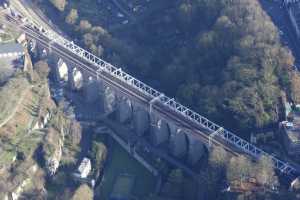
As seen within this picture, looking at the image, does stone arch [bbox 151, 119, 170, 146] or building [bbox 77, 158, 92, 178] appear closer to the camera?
building [bbox 77, 158, 92, 178]

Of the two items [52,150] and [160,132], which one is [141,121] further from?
[52,150]

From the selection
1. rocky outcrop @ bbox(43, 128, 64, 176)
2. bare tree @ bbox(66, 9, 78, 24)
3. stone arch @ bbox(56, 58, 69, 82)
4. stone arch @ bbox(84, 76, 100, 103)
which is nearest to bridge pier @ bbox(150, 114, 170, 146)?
rocky outcrop @ bbox(43, 128, 64, 176)

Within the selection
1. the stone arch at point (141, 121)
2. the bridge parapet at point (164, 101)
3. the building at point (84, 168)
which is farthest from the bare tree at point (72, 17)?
the building at point (84, 168)

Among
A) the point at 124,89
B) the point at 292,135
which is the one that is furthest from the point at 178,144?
the point at 292,135

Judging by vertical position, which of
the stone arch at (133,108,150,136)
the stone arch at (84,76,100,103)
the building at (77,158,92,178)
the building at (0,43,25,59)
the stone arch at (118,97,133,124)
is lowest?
the building at (77,158,92,178)

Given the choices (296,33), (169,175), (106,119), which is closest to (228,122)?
(169,175)

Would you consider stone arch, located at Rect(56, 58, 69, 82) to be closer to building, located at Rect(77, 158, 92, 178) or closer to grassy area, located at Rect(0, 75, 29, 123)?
grassy area, located at Rect(0, 75, 29, 123)
